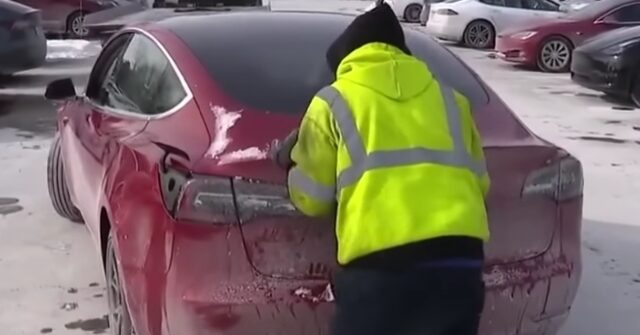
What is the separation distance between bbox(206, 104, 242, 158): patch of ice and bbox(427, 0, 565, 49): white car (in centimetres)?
1685

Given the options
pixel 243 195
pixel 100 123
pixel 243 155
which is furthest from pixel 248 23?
pixel 243 195

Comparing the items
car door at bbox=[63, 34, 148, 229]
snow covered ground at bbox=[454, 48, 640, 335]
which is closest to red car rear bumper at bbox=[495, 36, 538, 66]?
snow covered ground at bbox=[454, 48, 640, 335]

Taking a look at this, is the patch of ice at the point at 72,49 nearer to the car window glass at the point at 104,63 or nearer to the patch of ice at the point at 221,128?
the car window glass at the point at 104,63

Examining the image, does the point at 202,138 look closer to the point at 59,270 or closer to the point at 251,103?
the point at 251,103

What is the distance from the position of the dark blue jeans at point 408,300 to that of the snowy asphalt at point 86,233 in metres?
2.13

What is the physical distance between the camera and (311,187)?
3.30 metres

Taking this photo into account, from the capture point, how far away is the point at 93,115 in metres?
5.33

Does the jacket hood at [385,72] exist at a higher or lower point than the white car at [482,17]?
higher

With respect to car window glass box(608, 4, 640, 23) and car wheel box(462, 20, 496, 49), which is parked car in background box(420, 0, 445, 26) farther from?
car window glass box(608, 4, 640, 23)

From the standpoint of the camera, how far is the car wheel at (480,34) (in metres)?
21.0

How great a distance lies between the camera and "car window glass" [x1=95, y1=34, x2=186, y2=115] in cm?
444

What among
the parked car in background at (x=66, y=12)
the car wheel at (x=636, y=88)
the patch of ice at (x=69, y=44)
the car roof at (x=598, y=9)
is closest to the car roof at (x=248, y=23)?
the car wheel at (x=636, y=88)

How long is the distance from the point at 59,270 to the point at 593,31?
1267 centimetres

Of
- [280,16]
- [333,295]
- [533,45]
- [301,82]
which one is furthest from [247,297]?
[533,45]
